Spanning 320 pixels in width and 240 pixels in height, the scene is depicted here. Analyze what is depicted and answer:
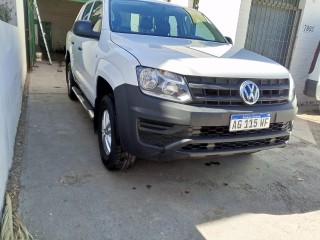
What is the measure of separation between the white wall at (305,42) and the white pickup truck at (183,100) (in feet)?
14.4

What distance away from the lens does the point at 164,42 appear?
337 centimetres

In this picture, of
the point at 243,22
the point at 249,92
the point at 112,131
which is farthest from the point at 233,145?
the point at 243,22

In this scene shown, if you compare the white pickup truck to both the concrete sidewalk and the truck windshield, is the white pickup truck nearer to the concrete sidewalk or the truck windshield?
the truck windshield

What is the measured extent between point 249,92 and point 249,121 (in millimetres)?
256

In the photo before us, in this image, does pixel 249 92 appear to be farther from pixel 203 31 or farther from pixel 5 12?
pixel 5 12

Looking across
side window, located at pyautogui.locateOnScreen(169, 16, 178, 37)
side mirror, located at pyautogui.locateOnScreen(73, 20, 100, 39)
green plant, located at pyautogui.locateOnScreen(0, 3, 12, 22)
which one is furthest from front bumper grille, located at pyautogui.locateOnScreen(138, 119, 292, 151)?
green plant, located at pyautogui.locateOnScreen(0, 3, 12, 22)

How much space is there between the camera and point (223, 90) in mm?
2693

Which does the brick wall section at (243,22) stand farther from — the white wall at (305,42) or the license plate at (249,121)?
the license plate at (249,121)

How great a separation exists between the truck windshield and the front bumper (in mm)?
1235

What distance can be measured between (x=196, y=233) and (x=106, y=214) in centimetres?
A: 76

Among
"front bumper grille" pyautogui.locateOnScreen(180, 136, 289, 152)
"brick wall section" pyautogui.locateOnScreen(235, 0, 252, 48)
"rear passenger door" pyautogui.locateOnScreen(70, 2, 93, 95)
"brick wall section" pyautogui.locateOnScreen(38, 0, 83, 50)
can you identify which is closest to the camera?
"front bumper grille" pyautogui.locateOnScreen(180, 136, 289, 152)

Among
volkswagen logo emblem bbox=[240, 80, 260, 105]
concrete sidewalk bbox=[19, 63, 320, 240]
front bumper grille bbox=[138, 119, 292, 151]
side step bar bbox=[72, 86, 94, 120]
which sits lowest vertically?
concrete sidewalk bbox=[19, 63, 320, 240]

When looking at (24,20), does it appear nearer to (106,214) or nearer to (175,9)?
(175,9)

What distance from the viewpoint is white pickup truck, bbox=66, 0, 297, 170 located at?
258 centimetres
